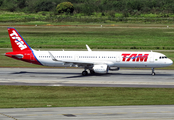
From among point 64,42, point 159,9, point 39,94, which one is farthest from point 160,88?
point 159,9

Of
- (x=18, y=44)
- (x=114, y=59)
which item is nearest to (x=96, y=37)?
(x=18, y=44)

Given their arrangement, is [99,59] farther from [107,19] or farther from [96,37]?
[107,19]

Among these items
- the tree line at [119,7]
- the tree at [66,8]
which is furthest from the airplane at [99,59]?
the tree at [66,8]

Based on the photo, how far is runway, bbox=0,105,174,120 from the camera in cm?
2652

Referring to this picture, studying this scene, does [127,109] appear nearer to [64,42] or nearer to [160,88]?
[160,88]

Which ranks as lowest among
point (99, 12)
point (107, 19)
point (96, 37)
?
point (96, 37)

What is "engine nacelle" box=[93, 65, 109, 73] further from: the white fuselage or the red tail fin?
the red tail fin

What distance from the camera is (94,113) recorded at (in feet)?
91.6

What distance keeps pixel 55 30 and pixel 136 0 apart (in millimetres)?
87786

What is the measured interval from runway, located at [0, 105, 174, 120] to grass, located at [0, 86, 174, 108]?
6.48ft

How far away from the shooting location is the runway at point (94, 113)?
26.5 m

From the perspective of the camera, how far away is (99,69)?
49.1 m

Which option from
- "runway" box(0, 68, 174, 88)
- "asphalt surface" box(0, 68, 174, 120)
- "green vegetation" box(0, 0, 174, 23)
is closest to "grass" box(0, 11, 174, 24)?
"green vegetation" box(0, 0, 174, 23)

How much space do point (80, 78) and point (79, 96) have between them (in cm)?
1251
